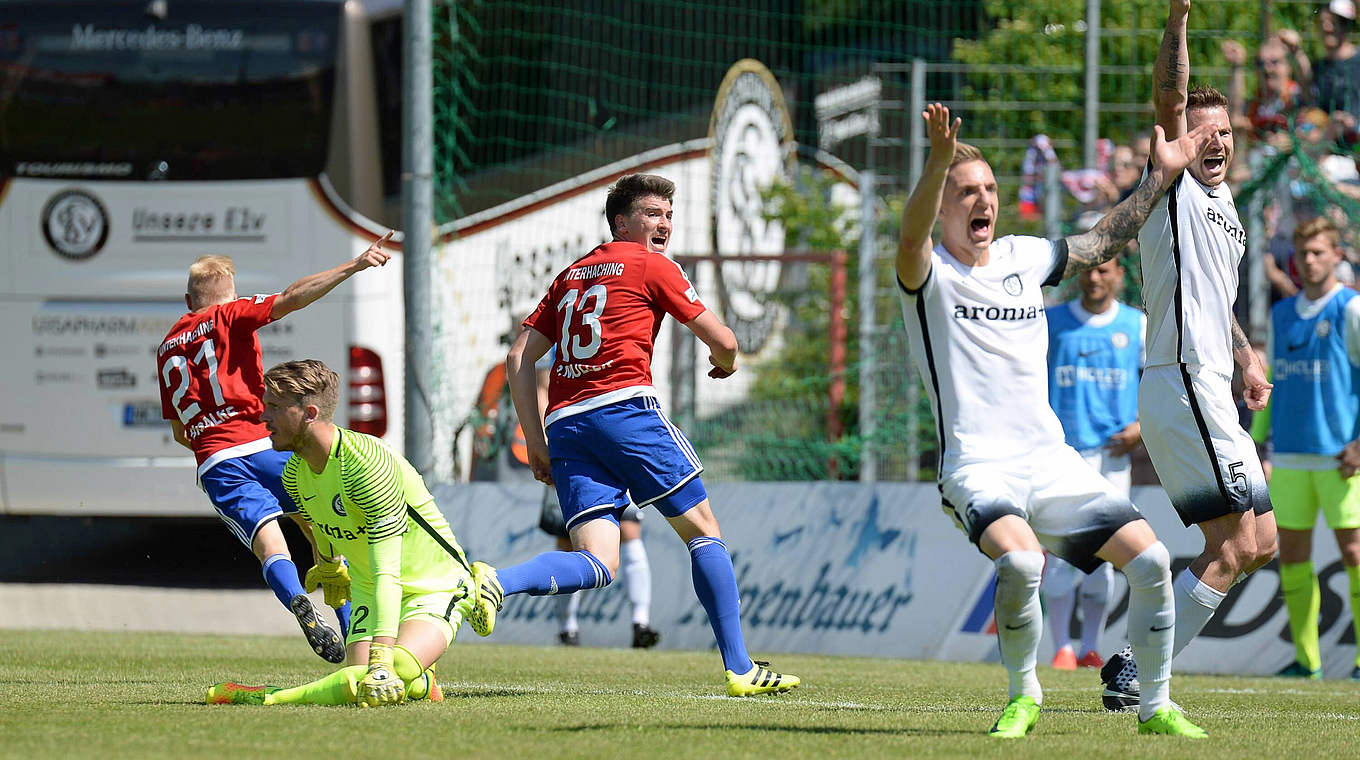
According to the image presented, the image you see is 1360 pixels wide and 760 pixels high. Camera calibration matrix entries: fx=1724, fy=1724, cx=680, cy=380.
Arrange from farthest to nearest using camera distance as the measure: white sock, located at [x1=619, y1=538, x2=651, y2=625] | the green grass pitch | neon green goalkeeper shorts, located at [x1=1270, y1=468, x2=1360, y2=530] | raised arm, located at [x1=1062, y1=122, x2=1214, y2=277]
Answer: white sock, located at [x1=619, y1=538, x2=651, y2=625], neon green goalkeeper shorts, located at [x1=1270, y1=468, x2=1360, y2=530], raised arm, located at [x1=1062, y1=122, x2=1214, y2=277], the green grass pitch

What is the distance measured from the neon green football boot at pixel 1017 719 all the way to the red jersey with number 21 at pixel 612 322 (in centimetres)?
195

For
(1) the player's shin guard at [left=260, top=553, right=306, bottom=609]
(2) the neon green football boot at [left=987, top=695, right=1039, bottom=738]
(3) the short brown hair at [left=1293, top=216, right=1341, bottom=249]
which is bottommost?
(2) the neon green football boot at [left=987, top=695, right=1039, bottom=738]

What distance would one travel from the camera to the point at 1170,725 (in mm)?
5340

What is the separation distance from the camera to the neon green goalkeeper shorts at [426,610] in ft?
19.9

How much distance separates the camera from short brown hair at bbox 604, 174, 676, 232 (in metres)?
6.68

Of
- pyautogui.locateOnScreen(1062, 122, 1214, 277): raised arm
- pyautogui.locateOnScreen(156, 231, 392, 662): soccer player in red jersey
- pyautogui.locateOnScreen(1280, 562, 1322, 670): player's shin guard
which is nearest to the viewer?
pyautogui.locateOnScreen(1062, 122, 1214, 277): raised arm

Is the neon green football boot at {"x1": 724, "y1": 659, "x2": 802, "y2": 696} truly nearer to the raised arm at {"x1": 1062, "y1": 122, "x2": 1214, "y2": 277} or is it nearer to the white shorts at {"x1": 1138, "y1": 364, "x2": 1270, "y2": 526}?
the white shorts at {"x1": 1138, "y1": 364, "x2": 1270, "y2": 526}

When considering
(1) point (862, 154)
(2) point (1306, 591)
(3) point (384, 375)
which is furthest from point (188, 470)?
(1) point (862, 154)

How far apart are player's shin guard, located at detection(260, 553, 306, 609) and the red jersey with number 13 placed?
0.62 meters

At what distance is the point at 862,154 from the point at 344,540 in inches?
644

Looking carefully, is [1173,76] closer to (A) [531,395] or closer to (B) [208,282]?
(A) [531,395]

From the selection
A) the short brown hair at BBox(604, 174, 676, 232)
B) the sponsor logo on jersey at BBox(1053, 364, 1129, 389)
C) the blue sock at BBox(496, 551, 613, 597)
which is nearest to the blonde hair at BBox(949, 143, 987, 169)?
the short brown hair at BBox(604, 174, 676, 232)

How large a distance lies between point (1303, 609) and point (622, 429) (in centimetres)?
468

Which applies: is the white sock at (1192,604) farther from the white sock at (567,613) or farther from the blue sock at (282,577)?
the white sock at (567,613)
